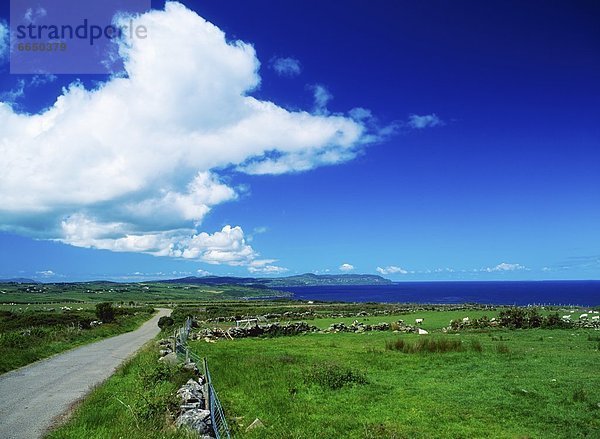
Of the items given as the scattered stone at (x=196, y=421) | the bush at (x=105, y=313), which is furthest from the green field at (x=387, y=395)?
the bush at (x=105, y=313)

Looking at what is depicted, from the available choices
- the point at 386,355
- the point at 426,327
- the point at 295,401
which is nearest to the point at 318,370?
the point at 295,401

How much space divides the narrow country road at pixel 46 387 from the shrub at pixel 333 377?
10956mm

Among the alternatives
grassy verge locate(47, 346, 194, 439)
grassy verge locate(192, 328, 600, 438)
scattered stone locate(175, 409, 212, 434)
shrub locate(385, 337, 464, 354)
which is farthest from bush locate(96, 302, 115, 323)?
scattered stone locate(175, 409, 212, 434)

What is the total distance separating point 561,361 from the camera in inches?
989

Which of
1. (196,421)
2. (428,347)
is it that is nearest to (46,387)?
(196,421)

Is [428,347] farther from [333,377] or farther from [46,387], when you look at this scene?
[46,387]

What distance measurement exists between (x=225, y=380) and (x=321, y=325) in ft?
120

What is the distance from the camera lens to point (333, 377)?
21.9m

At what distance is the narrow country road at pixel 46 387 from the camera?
1541 cm

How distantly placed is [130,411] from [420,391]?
41.2ft

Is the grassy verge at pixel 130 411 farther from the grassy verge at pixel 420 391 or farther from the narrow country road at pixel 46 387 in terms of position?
the grassy verge at pixel 420 391

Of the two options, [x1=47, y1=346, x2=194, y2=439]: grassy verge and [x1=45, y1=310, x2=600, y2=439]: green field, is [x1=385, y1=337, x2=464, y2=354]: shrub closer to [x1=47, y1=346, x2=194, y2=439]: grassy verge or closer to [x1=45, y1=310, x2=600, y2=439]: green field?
[x1=45, y1=310, x2=600, y2=439]: green field

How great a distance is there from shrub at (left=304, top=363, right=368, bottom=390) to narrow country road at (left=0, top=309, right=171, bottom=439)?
1096 centimetres

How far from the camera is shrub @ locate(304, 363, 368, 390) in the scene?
21406mm
